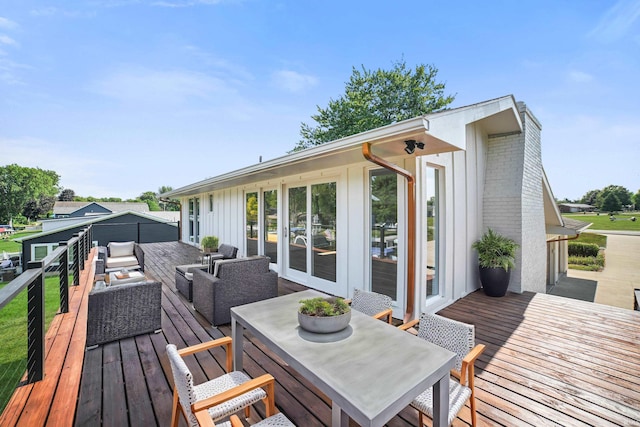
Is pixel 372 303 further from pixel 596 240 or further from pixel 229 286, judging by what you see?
pixel 596 240

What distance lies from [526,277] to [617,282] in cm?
994

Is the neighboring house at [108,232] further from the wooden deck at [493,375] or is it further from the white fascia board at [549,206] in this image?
the white fascia board at [549,206]

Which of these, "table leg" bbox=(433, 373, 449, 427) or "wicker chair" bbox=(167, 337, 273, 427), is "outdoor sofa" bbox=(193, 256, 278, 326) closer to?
"wicker chair" bbox=(167, 337, 273, 427)

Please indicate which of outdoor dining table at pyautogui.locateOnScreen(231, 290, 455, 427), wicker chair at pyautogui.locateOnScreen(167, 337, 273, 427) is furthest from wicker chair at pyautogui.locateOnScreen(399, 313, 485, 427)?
wicker chair at pyautogui.locateOnScreen(167, 337, 273, 427)

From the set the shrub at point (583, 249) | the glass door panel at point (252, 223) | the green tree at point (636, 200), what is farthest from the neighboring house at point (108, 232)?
the green tree at point (636, 200)

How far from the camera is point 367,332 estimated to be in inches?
75.2

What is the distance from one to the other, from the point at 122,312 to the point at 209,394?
7.15 feet

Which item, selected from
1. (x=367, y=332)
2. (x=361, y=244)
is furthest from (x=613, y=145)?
(x=367, y=332)

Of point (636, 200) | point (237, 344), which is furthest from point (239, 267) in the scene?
point (636, 200)

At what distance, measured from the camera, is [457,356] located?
69.0 inches

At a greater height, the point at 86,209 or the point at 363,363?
the point at 86,209

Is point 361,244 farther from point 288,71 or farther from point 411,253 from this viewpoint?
point 288,71

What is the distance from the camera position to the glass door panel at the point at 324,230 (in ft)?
16.9

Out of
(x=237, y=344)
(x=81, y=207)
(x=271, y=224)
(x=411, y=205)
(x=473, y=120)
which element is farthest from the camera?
(x=81, y=207)
